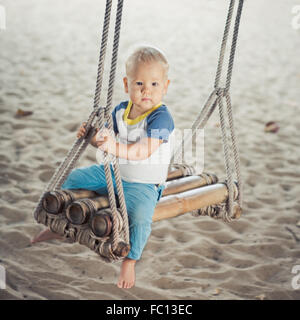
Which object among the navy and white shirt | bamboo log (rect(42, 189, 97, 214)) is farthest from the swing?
the navy and white shirt

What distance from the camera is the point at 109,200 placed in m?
1.63

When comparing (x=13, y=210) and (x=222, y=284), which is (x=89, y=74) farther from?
(x=222, y=284)

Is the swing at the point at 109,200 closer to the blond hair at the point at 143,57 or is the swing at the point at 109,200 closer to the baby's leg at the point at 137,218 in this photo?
the baby's leg at the point at 137,218

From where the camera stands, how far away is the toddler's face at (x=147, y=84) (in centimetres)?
175

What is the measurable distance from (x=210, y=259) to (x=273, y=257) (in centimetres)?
32

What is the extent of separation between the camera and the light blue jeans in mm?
1741

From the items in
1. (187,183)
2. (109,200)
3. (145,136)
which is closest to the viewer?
(109,200)

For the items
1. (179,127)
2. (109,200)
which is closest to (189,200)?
(109,200)

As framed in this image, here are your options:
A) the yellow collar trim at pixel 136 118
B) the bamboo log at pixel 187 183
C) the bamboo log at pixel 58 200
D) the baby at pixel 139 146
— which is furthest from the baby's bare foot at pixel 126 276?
the yellow collar trim at pixel 136 118

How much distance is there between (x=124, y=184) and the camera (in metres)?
1.87

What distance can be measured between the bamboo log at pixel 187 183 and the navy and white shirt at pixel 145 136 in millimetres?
249

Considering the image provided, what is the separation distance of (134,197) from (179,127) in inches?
86.4

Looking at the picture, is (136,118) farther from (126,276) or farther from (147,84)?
(126,276)

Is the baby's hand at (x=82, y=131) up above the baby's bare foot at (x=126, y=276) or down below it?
above
